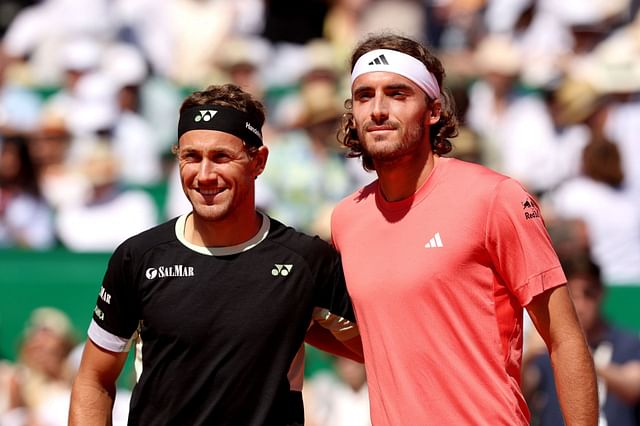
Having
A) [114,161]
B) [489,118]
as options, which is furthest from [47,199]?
[489,118]

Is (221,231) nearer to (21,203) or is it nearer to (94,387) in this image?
(94,387)

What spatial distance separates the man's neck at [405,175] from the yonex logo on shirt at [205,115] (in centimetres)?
66

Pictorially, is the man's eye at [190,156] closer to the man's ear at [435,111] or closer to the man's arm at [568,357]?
the man's ear at [435,111]

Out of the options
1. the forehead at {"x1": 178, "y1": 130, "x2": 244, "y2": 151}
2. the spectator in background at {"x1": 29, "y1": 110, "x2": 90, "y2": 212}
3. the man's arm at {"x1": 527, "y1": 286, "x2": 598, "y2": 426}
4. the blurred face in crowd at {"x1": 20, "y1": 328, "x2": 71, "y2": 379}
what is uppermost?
the spectator in background at {"x1": 29, "y1": 110, "x2": 90, "y2": 212}

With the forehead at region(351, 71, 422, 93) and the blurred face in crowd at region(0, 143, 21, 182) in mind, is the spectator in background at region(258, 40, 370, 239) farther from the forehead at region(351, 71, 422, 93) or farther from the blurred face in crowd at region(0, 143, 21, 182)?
the forehead at region(351, 71, 422, 93)

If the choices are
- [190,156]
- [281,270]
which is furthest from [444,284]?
[190,156]

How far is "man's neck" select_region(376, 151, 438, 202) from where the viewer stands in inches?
180

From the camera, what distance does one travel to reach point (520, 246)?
4.26 meters

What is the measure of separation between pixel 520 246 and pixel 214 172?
115 cm

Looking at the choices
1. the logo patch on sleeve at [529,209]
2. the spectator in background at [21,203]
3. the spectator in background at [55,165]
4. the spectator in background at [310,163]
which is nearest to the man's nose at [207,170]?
the logo patch on sleeve at [529,209]

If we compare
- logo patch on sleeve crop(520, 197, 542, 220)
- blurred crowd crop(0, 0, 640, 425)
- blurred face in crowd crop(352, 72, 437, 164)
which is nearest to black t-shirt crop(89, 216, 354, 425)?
blurred face in crowd crop(352, 72, 437, 164)

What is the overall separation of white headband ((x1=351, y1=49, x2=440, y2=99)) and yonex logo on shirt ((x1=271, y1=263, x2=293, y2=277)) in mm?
781

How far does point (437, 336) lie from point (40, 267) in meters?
5.64

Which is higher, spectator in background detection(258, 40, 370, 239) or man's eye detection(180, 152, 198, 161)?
spectator in background detection(258, 40, 370, 239)
